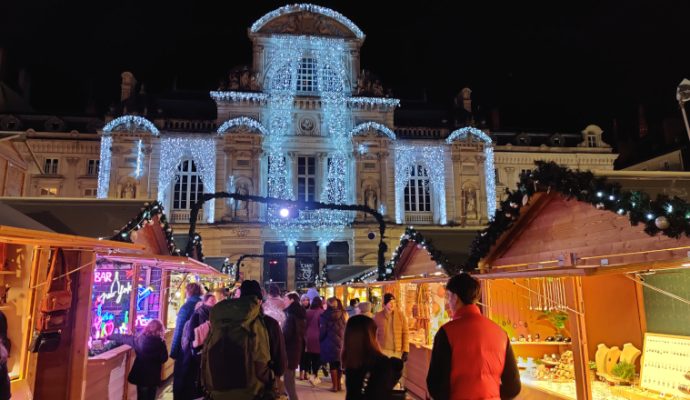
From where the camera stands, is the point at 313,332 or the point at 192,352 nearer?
the point at 192,352

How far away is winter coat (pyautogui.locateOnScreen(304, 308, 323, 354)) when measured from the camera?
420 inches

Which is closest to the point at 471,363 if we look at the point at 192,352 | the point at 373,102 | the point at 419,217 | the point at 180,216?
the point at 192,352

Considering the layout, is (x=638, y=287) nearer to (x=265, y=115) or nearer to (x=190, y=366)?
(x=190, y=366)

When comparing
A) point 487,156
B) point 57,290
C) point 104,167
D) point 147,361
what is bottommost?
point 147,361

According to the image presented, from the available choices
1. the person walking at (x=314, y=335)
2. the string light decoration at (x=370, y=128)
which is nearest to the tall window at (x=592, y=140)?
the string light decoration at (x=370, y=128)

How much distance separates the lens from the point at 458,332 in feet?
11.4

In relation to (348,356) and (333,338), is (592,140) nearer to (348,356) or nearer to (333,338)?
(333,338)

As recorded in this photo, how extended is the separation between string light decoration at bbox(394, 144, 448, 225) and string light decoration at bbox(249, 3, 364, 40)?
27.2 feet

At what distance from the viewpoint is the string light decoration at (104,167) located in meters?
28.7

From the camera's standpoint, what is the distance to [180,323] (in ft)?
22.4

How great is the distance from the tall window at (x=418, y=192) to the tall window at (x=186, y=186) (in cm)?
1283

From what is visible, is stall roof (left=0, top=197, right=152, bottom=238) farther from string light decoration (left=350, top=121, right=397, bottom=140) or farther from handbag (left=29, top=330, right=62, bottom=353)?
string light decoration (left=350, top=121, right=397, bottom=140)

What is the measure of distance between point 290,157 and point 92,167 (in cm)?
1232

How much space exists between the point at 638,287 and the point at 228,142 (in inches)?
1011
